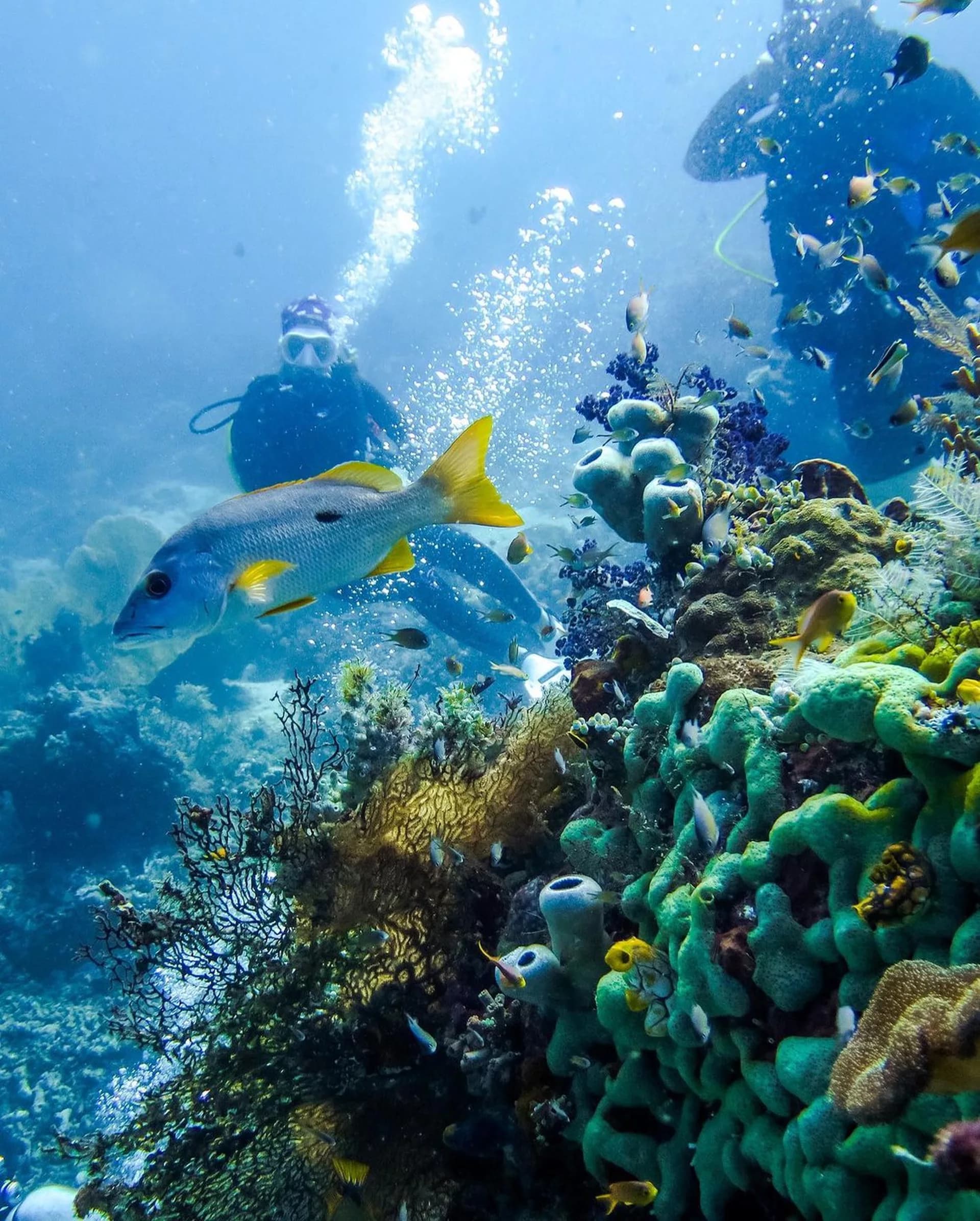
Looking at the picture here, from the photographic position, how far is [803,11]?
16.7 m

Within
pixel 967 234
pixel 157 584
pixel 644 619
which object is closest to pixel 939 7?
pixel 967 234

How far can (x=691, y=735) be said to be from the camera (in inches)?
113

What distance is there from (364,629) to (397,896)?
1748 cm

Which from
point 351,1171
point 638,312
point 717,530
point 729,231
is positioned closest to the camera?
point 351,1171

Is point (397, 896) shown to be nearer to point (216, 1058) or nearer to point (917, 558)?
point (216, 1058)

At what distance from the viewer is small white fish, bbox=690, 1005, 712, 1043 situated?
226cm

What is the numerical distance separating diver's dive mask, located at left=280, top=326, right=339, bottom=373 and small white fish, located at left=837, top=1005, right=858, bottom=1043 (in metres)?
15.4

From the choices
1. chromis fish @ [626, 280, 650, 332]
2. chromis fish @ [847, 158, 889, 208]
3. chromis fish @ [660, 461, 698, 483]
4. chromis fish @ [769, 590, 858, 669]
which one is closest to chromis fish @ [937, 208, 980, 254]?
chromis fish @ [769, 590, 858, 669]

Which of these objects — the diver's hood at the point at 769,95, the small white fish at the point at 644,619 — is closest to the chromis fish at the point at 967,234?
the small white fish at the point at 644,619

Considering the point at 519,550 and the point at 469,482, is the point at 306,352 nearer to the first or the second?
the point at 519,550

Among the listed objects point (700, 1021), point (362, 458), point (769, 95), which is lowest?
point (700, 1021)

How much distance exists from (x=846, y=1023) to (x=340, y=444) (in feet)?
49.8

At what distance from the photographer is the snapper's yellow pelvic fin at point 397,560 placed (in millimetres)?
2643

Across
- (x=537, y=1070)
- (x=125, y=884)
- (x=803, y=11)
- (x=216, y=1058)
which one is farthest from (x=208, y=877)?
(x=803, y=11)
